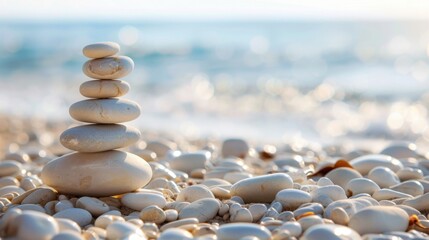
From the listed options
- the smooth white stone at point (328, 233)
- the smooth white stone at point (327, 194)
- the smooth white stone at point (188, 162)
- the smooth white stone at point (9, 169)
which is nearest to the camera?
the smooth white stone at point (328, 233)

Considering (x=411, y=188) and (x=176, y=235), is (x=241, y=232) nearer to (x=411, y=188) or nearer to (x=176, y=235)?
(x=176, y=235)

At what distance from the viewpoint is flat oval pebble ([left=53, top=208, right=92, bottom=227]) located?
2.99 meters

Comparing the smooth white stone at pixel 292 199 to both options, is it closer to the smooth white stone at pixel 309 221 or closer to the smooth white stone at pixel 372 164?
the smooth white stone at pixel 309 221

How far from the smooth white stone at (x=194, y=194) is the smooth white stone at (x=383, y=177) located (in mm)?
1093

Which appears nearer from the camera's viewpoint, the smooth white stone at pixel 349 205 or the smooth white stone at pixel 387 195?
the smooth white stone at pixel 349 205

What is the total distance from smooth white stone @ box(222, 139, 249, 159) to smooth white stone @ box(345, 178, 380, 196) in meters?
1.84

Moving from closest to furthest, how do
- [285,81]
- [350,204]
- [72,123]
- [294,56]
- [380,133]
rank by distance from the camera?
1. [350,204]
2. [380,133]
3. [72,123]
4. [285,81]
5. [294,56]

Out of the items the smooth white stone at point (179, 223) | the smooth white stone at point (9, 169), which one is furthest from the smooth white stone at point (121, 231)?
the smooth white stone at point (9, 169)

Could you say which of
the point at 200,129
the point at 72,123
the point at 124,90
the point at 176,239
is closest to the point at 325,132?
the point at 200,129

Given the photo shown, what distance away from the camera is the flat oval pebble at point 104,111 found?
3307 millimetres

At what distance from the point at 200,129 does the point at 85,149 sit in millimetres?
5205

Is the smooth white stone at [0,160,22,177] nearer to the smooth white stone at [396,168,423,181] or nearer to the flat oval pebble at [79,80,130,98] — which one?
the flat oval pebble at [79,80,130,98]

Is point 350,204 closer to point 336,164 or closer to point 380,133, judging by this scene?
point 336,164

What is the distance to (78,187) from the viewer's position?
129 inches
